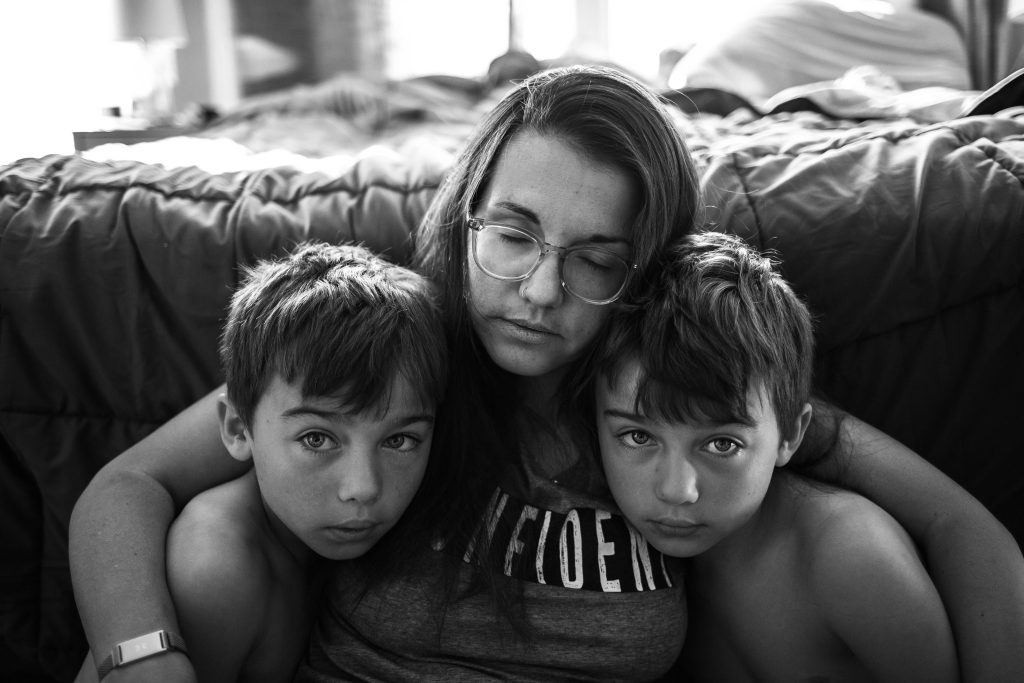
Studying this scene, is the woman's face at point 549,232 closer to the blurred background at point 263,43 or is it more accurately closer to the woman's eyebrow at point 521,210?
the woman's eyebrow at point 521,210

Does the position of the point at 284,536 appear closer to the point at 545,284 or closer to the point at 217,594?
the point at 217,594

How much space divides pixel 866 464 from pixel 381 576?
481 millimetres

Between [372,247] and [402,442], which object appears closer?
[402,442]

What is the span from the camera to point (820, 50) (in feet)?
8.55

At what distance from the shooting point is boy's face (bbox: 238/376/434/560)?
82cm

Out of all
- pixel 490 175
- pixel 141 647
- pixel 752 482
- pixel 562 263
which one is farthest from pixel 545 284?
pixel 141 647

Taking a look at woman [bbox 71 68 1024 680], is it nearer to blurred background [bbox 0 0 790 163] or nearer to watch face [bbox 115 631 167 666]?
watch face [bbox 115 631 167 666]

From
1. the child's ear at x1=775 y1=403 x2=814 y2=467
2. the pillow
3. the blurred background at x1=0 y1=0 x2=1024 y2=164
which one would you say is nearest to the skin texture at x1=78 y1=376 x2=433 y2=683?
the child's ear at x1=775 y1=403 x2=814 y2=467

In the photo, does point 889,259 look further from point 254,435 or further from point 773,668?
point 254,435

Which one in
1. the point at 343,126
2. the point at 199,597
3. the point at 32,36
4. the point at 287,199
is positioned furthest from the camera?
the point at 32,36

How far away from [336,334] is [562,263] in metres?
0.22

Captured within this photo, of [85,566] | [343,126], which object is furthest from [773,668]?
[343,126]

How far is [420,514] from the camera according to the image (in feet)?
2.97

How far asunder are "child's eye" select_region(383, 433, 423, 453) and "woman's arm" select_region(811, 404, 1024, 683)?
40cm
